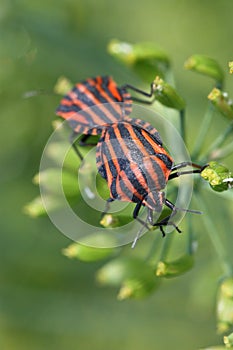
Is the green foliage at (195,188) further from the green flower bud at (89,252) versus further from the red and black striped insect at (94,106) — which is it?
the red and black striped insect at (94,106)

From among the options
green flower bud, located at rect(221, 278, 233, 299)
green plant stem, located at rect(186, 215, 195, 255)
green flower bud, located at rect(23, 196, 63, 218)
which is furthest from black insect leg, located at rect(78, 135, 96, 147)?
green flower bud, located at rect(221, 278, 233, 299)

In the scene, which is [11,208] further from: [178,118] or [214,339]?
[178,118]

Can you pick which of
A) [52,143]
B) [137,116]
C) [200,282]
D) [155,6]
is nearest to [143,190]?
[137,116]

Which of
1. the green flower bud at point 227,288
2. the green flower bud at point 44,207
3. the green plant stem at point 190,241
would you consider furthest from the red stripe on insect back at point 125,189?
the green flower bud at point 44,207

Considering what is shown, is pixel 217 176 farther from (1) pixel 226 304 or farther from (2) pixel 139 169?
(1) pixel 226 304

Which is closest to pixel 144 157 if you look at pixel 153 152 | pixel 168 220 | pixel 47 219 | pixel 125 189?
pixel 153 152

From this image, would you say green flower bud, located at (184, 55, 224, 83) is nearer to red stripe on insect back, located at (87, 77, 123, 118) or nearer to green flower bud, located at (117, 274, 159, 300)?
red stripe on insect back, located at (87, 77, 123, 118)
